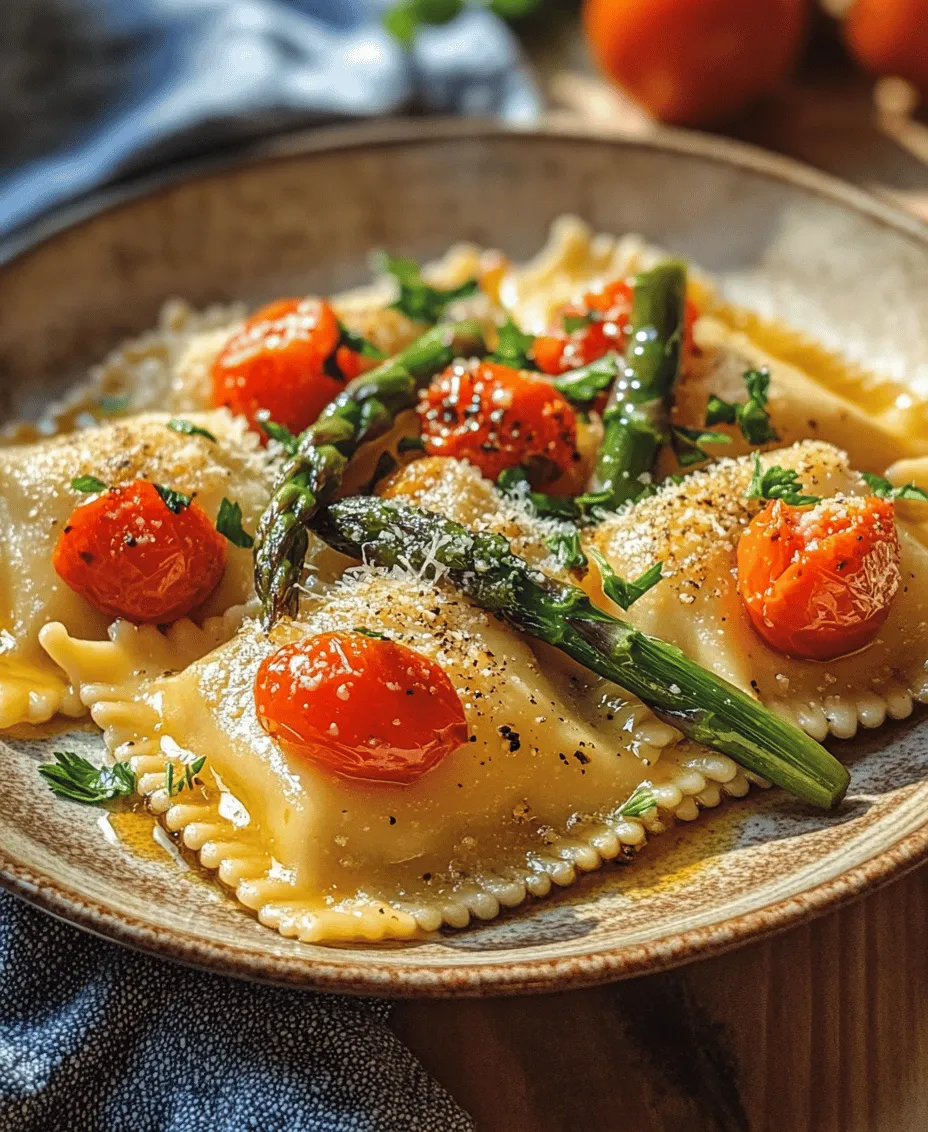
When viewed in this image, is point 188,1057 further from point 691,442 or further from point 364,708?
point 691,442

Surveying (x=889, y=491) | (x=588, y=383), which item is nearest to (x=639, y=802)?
(x=889, y=491)

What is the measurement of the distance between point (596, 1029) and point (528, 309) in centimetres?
386

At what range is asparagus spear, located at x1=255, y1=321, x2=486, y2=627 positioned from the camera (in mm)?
5039

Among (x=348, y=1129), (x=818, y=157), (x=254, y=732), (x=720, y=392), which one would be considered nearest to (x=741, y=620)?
(x=720, y=392)

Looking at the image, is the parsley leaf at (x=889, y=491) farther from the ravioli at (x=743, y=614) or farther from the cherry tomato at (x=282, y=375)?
the cherry tomato at (x=282, y=375)

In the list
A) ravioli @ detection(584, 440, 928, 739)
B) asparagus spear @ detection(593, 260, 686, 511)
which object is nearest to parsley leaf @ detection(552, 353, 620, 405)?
asparagus spear @ detection(593, 260, 686, 511)

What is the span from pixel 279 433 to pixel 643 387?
64.9 inches

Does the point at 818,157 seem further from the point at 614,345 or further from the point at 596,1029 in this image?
the point at 596,1029

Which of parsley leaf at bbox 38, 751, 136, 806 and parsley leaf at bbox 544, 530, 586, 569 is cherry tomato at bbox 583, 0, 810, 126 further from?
parsley leaf at bbox 38, 751, 136, 806

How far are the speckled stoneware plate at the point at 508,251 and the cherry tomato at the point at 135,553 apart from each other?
60 centimetres

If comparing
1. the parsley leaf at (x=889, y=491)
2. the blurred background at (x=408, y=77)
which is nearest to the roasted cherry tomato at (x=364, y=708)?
the parsley leaf at (x=889, y=491)

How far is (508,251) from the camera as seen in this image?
801 cm

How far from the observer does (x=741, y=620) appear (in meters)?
5.00

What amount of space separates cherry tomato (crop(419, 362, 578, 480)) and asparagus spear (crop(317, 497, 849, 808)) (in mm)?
526
